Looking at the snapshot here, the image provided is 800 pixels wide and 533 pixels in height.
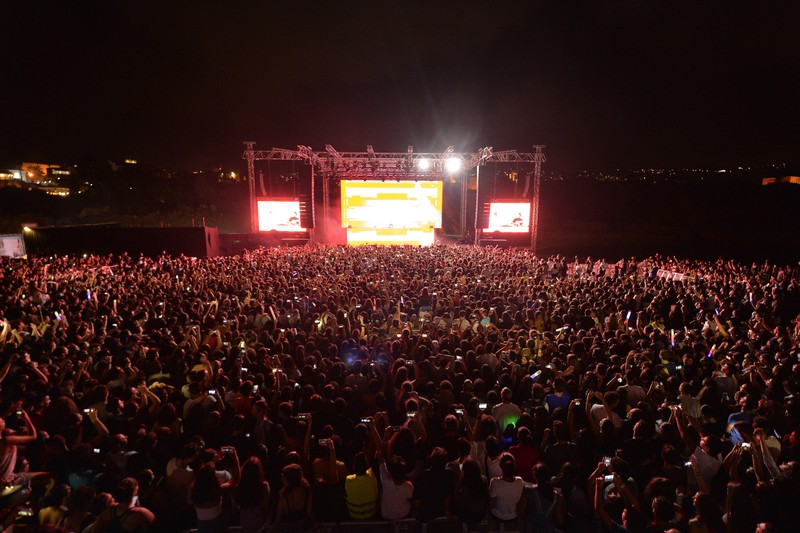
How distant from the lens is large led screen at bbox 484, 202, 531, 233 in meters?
19.8

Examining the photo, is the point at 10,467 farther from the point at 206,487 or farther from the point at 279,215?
the point at 279,215

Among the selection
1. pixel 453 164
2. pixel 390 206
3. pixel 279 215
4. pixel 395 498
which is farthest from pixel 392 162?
pixel 395 498

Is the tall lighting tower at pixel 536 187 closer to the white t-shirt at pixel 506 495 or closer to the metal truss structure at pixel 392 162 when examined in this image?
the metal truss structure at pixel 392 162

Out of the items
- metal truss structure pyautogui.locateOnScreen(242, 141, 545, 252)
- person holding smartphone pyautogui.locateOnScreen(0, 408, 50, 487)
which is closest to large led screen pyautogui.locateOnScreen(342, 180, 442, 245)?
metal truss structure pyautogui.locateOnScreen(242, 141, 545, 252)

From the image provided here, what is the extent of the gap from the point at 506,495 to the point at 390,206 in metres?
18.7

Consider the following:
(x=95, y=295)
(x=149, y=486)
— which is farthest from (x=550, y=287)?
(x=95, y=295)

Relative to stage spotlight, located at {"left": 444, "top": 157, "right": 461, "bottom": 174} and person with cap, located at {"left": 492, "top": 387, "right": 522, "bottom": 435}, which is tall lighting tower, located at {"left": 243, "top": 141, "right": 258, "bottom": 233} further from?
person with cap, located at {"left": 492, "top": 387, "right": 522, "bottom": 435}

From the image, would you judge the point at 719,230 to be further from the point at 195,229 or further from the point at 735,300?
the point at 195,229

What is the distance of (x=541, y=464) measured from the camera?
A: 2957 mm

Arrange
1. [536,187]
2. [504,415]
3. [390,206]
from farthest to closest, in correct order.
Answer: [390,206] < [536,187] < [504,415]

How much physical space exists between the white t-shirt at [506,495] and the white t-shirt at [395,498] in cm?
63

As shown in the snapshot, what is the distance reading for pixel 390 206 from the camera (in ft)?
68.9

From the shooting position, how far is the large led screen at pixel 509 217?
65.1ft

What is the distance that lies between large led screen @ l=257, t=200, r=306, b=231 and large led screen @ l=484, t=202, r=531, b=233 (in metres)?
9.39
